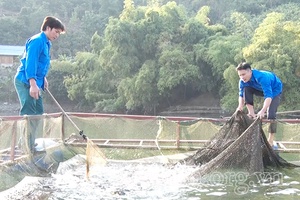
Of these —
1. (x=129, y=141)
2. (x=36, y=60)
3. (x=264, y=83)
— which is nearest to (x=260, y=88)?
(x=264, y=83)

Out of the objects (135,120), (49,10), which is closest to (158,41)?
(135,120)

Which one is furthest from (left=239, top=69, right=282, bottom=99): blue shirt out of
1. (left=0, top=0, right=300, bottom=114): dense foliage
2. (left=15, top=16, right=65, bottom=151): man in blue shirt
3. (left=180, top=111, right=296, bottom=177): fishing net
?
(left=0, top=0, right=300, bottom=114): dense foliage

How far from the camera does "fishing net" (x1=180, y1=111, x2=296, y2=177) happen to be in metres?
6.05

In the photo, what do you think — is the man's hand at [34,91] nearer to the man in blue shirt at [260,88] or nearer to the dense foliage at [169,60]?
the man in blue shirt at [260,88]

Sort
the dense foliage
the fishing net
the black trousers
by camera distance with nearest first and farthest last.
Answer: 1. the fishing net
2. the black trousers
3. the dense foliage

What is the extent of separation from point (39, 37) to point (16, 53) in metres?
44.0

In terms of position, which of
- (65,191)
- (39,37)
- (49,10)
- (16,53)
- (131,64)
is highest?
(49,10)

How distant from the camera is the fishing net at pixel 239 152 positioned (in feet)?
19.9

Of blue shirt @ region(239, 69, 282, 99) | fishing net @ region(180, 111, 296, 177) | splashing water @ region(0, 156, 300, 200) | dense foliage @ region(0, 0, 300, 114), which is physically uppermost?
dense foliage @ region(0, 0, 300, 114)

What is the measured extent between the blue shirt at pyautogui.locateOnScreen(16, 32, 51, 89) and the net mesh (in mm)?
544

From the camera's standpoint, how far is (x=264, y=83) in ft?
21.7

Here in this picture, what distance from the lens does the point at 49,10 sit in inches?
2721

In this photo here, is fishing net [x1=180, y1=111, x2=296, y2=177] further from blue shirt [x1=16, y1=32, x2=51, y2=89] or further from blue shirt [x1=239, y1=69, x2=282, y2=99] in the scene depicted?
blue shirt [x1=16, y1=32, x2=51, y2=89]

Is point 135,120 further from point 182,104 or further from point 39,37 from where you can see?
point 182,104
